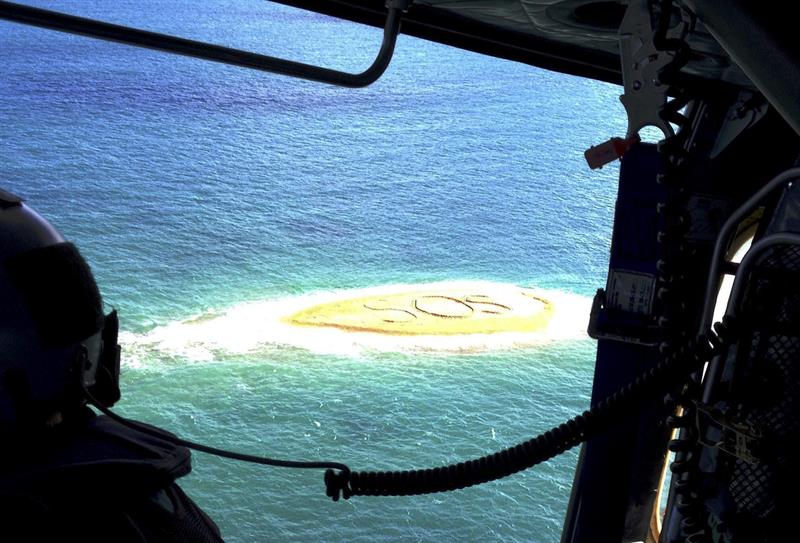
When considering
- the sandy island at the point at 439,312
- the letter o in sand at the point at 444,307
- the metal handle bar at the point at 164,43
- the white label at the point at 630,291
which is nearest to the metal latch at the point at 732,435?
the metal handle bar at the point at 164,43

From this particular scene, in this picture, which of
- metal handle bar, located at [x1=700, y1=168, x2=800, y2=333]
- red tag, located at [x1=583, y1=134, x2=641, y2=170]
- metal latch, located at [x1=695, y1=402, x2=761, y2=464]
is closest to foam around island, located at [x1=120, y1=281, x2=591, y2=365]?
red tag, located at [x1=583, y1=134, x2=641, y2=170]

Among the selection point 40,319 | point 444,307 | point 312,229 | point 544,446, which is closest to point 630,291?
point 544,446

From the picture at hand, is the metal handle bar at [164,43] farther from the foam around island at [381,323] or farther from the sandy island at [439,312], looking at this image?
the sandy island at [439,312]

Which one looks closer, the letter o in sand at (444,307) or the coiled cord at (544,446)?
the coiled cord at (544,446)

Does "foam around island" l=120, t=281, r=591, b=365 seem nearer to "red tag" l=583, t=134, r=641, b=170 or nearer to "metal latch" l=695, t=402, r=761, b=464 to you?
"red tag" l=583, t=134, r=641, b=170

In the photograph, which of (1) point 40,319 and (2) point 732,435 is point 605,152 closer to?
(2) point 732,435

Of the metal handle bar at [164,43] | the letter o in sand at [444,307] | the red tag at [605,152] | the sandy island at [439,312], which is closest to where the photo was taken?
the metal handle bar at [164,43]
